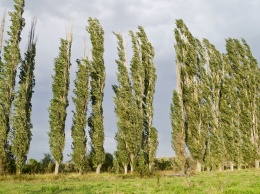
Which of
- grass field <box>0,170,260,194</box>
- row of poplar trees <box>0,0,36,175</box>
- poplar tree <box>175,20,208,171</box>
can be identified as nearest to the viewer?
grass field <box>0,170,260,194</box>

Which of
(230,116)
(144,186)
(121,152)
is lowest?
(144,186)

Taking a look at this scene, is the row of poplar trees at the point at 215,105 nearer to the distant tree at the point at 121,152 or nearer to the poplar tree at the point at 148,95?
the poplar tree at the point at 148,95

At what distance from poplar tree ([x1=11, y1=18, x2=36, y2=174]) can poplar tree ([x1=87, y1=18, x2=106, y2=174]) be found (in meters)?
5.87

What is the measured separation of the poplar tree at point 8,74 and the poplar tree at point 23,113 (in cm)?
65

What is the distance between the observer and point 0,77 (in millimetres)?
30578

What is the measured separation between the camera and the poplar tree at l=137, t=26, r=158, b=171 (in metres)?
33.7

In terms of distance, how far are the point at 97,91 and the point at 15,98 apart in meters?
7.82

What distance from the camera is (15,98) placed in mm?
30469

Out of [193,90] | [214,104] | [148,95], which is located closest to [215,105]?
[214,104]

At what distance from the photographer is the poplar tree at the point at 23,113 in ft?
95.1

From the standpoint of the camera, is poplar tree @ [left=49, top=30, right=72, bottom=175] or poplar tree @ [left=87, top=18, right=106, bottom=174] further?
poplar tree @ [left=87, top=18, right=106, bottom=174]

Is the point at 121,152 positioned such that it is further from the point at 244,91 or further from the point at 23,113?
the point at 244,91

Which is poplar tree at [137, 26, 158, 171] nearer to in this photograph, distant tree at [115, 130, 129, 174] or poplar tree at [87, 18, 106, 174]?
distant tree at [115, 130, 129, 174]

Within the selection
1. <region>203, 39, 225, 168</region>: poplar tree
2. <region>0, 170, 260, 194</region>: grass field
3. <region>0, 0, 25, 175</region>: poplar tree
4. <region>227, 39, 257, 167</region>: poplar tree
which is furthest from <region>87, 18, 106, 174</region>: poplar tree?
<region>227, 39, 257, 167</region>: poplar tree
